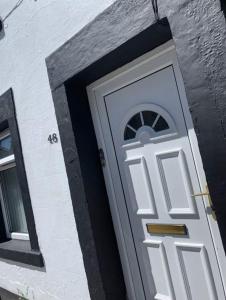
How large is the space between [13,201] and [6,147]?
2.45 ft

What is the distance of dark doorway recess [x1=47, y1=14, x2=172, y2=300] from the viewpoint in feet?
11.3

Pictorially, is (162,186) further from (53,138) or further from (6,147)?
(6,147)

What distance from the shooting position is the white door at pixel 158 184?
2.91 metres

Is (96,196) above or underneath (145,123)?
underneath

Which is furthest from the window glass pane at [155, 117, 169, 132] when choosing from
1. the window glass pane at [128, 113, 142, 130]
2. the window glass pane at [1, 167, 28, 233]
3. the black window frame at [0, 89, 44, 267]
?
the window glass pane at [1, 167, 28, 233]

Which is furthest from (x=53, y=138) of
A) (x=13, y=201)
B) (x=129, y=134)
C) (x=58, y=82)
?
(x=13, y=201)

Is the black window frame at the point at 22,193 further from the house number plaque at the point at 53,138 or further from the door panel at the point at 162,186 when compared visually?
the door panel at the point at 162,186

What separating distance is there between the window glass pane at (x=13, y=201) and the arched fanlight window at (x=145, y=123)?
2276 millimetres

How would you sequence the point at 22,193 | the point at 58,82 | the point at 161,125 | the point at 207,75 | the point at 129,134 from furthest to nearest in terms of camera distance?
the point at 22,193 < the point at 58,82 < the point at 129,134 < the point at 161,125 < the point at 207,75

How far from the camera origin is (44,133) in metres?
3.98

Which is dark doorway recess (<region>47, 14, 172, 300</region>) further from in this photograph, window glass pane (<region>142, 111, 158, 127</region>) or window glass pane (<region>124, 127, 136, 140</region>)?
window glass pane (<region>142, 111, 158, 127</region>)

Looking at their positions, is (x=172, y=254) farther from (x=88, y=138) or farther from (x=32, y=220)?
(x=32, y=220)

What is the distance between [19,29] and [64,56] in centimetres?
104

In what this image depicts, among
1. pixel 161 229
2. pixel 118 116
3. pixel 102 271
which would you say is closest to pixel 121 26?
pixel 118 116
